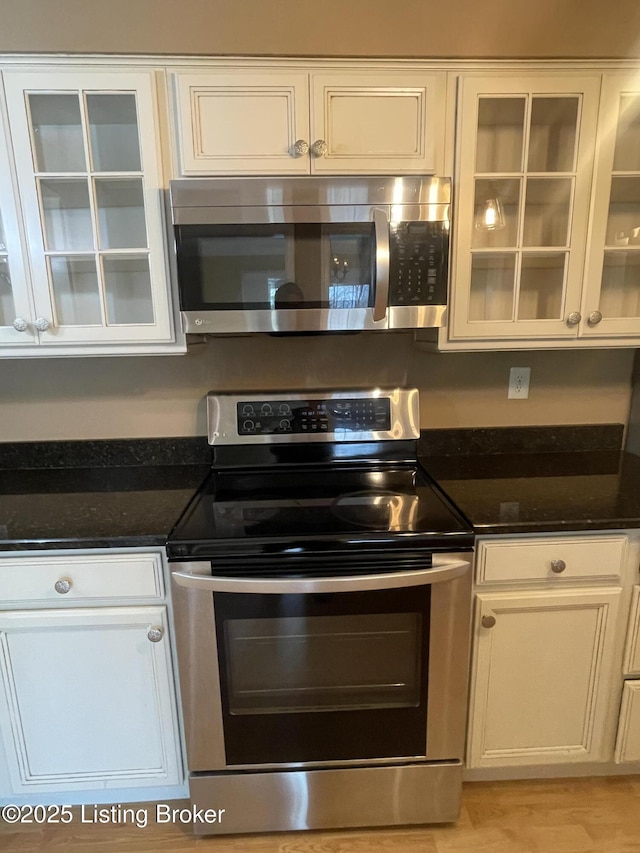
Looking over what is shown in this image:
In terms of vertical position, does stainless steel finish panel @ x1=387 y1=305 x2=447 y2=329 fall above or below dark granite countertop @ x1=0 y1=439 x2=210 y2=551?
above

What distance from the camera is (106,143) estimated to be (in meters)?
1.37

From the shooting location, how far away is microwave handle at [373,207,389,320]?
4.41ft

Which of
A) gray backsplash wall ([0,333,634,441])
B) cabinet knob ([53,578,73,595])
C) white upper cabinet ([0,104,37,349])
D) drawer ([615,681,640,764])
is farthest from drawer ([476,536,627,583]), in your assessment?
white upper cabinet ([0,104,37,349])

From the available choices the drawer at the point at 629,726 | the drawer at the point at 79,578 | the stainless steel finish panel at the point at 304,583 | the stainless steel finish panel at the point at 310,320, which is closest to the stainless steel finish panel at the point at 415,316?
the stainless steel finish panel at the point at 310,320

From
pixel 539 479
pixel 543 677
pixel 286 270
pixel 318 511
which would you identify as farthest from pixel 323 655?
pixel 286 270

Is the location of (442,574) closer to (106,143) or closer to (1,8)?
(106,143)

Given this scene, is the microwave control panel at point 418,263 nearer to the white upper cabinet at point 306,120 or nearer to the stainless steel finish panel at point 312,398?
the white upper cabinet at point 306,120

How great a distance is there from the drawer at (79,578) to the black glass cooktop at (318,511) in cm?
13

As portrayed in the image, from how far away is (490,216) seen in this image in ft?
4.85

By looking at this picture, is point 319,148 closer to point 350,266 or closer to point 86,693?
point 350,266

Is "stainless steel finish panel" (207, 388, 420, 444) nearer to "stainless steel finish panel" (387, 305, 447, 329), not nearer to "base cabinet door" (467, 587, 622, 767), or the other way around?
"stainless steel finish panel" (387, 305, 447, 329)

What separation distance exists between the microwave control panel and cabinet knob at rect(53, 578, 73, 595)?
112 cm

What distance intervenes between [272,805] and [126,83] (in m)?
1.95

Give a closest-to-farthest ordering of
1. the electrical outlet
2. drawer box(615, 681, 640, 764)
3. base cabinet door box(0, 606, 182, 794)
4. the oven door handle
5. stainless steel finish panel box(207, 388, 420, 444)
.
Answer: the oven door handle → base cabinet door box(0, 606, 182, 794) → drawer box(615, 681, 640, 764) → stainless steel finish panel box(207, 388, 420, 444) → the electrical outlet
